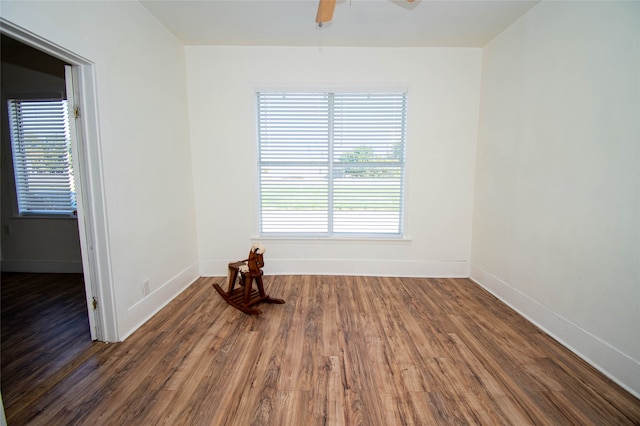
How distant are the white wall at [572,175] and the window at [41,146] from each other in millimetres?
5102

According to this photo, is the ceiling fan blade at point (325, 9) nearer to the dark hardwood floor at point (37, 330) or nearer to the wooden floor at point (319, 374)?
the wooden floor at point (319, 374)

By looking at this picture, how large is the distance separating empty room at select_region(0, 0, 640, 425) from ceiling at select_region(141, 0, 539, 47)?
3cm

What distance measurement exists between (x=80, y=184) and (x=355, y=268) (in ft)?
9.21

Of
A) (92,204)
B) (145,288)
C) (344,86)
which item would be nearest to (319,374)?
(145,288)

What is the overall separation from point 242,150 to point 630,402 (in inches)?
146

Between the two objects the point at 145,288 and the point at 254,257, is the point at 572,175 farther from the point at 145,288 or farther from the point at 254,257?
the point at 145,288

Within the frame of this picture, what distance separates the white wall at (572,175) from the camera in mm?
1589

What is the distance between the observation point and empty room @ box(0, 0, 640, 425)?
1556 millimetres

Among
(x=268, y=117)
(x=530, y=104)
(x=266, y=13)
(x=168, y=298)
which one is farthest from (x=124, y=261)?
(x=530, y=104)

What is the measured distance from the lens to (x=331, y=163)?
3.24m

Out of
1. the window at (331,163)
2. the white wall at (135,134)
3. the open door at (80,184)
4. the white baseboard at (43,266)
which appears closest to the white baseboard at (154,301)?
the white wall at (135,134)

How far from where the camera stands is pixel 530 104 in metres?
2.32

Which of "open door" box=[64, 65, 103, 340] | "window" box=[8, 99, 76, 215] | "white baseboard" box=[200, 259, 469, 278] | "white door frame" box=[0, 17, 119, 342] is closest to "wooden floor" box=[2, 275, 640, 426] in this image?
"white door frame" box=[0, 17, 119, 342]

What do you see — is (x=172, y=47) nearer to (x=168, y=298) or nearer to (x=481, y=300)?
(x=168, y=298)
